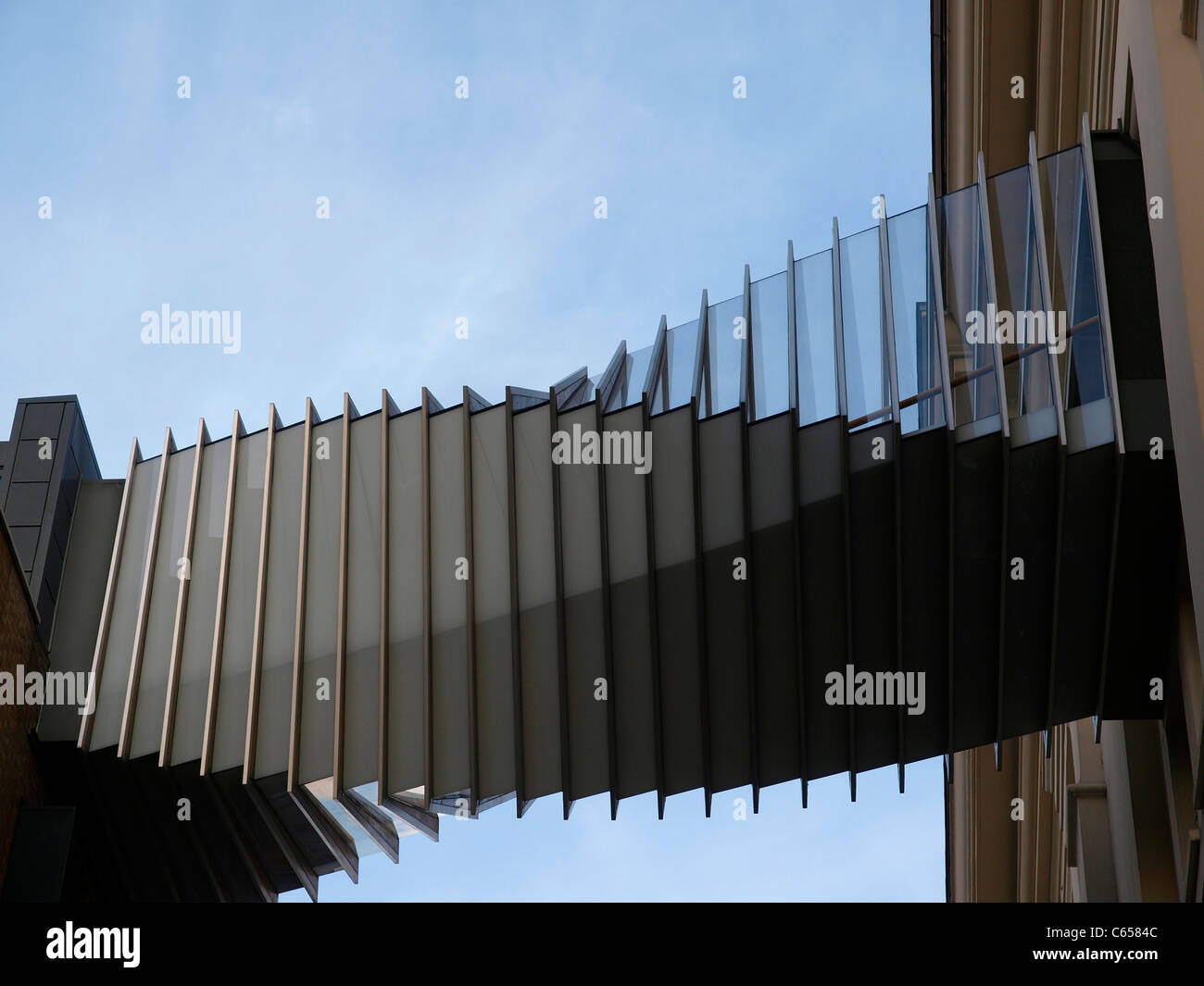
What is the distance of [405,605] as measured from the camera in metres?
12.2

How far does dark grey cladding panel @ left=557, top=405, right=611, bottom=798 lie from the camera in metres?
11.6

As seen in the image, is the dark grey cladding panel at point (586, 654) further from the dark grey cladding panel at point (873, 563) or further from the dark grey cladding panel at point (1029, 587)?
the dark grey cladding panel at point (1029, 587)

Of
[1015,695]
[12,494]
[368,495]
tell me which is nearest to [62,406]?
[12,494]

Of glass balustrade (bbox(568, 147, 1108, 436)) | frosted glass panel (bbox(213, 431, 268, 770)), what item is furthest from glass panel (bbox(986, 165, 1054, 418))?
frosted glass panel (bbox(213, 431, 268, 770))

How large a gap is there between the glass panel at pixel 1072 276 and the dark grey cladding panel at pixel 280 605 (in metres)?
7.59

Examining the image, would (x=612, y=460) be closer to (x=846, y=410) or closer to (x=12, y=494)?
(x=846, y=410)

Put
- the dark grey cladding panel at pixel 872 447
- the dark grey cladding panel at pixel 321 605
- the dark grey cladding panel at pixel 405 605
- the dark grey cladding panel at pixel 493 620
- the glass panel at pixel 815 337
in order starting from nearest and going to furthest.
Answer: the dark grey cladding panel at pixel 872 447 < the glass panel at pixel 815 337 < the dark grey cladding panel at pixel 493 620 < the dark grey cladding panel at pixel 405 605 < the dark grey cladding panel at pixel 321 605

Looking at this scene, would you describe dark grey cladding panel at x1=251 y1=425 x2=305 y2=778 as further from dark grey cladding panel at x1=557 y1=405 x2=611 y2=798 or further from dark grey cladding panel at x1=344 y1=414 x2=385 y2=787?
dark grey cladding panel at x1=557 y1=405 x2=611 y2=798

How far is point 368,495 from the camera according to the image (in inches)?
502

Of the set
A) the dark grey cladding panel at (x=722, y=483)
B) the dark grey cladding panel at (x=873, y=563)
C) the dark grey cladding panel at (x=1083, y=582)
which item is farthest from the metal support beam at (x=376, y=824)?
the dark grey cladding panel at (x=1083, y=582)

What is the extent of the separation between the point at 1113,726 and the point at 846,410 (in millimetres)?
5985

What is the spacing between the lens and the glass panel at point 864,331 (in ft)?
35.7

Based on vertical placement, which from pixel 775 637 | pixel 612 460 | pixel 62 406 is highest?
pixel 62 406
